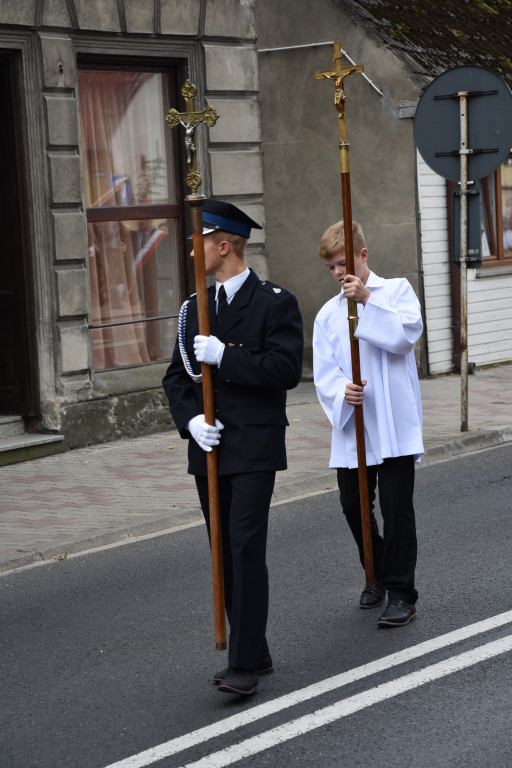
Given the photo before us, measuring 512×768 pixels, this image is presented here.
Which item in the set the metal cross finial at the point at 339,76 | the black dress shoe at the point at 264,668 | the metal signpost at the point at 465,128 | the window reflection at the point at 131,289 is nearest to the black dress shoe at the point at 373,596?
the black dress shoe at the point at 264,668

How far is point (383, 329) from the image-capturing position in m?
5.71

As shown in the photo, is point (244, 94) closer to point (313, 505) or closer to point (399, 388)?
point (313, 505)

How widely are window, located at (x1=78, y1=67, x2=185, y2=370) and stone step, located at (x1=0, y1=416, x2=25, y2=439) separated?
102cm

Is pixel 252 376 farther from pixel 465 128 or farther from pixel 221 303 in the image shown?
pixel 465 128

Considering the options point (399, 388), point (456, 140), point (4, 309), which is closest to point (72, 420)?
point (4, 309)

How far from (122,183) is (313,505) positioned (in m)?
4.83

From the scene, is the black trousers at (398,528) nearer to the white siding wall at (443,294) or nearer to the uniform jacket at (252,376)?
the uniform jacket at (252,376)

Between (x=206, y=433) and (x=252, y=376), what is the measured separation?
28 cm

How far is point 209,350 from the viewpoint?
16.0 feet

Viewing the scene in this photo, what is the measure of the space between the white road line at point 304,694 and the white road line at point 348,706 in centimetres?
14

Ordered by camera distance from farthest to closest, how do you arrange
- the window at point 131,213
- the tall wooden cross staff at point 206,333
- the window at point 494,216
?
the window at point 494,216 < the window at point 131,213 < the tall wooden cross staff at point 206,333

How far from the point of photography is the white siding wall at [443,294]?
52.3 ft

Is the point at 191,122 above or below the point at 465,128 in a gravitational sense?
below

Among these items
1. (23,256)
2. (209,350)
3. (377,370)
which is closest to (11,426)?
(23,256)
